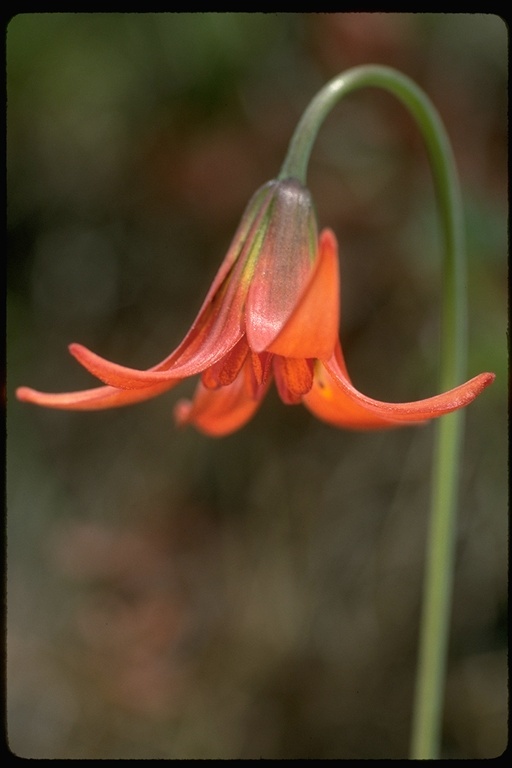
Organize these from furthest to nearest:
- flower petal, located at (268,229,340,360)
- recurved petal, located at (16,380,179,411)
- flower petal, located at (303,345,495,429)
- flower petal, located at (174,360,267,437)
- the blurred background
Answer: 1. the blurred background
2. flower petal, located at (174,360,267,437)
3. recurved petal, located at (16,380,179,411)
4. flower petal, located at (303,345,495,429)
5. flower petal, located at (268,229,340,360)

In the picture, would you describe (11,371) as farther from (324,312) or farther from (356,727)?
(324,312)

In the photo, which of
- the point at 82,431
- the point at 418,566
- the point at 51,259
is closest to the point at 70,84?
the point at 51,259

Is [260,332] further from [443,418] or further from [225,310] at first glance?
[443,418]

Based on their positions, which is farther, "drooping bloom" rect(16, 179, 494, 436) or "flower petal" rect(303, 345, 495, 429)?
"drooping bloom" rect(16, 179, 494, 436)

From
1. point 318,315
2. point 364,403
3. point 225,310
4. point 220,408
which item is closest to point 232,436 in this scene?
point 220,408

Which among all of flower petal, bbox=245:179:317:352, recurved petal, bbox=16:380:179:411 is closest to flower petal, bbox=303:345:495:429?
flower petal, bbox=245:179:317:352

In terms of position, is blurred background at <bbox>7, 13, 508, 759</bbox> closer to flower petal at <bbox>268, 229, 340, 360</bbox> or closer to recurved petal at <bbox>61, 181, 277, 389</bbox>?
recurved petal at <bbox>61, 181, 277, 389</bbox>
